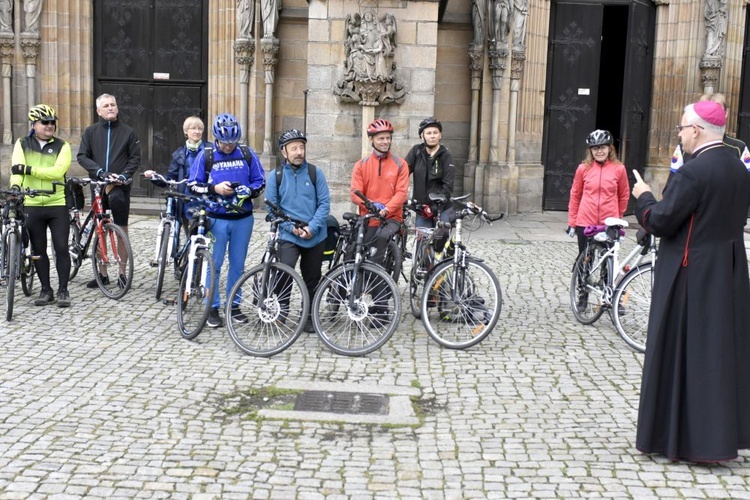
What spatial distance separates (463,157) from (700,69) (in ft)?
16.1

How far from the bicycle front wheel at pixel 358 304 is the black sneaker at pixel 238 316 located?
20.6 inches

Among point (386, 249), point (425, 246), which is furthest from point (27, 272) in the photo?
point (425, 246)

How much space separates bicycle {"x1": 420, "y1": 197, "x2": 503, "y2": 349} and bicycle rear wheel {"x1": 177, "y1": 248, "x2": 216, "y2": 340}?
5.59ft

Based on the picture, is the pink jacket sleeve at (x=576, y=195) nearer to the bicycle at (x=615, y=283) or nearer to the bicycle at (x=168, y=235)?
the bicycle at (x=615, y=283)

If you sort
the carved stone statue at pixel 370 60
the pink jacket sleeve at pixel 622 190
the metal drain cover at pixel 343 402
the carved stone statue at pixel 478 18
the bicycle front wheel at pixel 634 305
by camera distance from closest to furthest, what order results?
the metal drain cover at pixel 343 402 < the bicycle front wheel at pixel 634 305 < the pink jacket sleeve at pixel 622 190 < the carved stone statue at pixel 370 60 < the carved stone statue at pixel 478 18

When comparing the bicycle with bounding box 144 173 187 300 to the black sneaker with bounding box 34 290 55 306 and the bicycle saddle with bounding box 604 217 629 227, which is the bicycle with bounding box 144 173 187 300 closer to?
the black sneaker with bounding box 34 290 55 306

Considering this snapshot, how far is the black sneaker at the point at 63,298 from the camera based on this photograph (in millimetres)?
8367

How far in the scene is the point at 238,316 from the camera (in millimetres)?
6957

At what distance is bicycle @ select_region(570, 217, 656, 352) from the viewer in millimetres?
7254

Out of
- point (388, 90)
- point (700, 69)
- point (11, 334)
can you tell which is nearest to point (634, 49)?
point (700, 69)

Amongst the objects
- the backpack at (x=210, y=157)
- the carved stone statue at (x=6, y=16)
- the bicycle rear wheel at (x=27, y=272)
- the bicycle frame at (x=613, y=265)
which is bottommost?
the bicycle rear wheel at (x=27, y=272)

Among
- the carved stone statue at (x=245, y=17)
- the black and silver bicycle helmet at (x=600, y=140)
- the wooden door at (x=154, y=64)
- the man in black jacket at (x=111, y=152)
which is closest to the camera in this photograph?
the black and silver bicycle helmet at (x=600, y=140)

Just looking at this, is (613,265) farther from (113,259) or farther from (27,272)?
(27,272)

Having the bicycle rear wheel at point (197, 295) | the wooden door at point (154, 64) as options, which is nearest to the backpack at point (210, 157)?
the bicycle rear wheel at point (197, 295)
